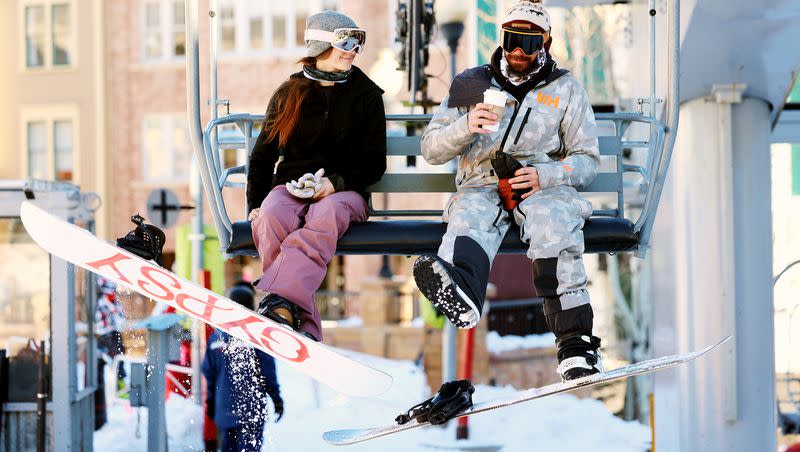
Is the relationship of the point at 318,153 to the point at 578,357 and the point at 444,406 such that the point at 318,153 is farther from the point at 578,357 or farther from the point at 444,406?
the point at 578,357

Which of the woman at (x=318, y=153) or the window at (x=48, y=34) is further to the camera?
the window at (x=48, y=34)

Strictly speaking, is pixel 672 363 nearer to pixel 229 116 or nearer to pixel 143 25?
pixel 229 116

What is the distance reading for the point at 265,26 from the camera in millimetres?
22484

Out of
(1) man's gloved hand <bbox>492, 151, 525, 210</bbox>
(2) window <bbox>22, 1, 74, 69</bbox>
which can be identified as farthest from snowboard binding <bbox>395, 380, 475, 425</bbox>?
(2) window <bbox>22, 1, 74, 69</bbox>

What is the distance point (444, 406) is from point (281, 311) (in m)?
0.71

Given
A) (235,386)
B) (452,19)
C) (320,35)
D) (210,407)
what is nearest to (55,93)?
(452,19)

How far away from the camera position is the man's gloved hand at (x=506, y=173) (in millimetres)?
3980

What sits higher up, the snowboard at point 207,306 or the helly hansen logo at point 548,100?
the helly hansen logo at point 548,100

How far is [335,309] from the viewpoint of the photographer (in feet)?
65.6

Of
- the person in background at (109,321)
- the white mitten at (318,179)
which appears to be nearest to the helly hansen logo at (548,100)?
the white mitten at (318,179)

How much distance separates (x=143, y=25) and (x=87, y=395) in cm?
1556

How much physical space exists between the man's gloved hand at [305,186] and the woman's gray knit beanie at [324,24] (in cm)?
49

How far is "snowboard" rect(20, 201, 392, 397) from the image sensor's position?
375 centimetres

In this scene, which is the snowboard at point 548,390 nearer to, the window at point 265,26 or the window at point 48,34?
the window at point 265,26
